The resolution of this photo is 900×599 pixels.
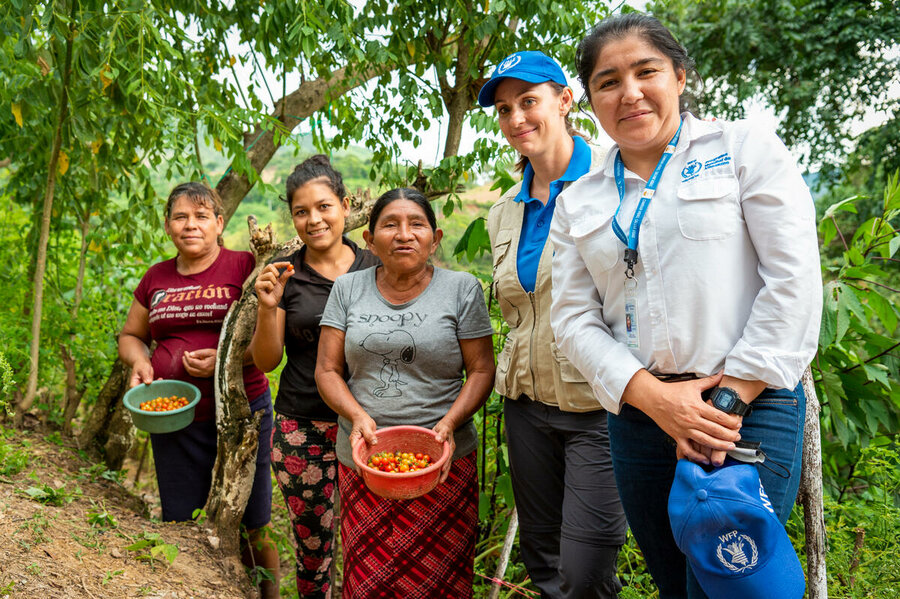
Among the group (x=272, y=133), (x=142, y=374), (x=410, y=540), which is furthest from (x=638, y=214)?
(x=272, y=133)

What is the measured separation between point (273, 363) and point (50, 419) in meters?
2.27

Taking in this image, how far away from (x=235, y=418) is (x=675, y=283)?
1.94m

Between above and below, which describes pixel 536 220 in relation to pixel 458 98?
below

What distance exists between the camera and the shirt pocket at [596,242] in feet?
4.83

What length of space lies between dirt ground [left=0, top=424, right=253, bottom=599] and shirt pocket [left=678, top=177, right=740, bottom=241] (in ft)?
6.08

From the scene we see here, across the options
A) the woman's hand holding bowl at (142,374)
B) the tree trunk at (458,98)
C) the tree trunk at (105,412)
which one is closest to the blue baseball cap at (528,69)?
the tree trunk at (458,98)

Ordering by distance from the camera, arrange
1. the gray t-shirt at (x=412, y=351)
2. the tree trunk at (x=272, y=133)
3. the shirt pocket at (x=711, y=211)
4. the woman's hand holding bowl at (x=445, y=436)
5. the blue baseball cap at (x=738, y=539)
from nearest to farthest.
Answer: the blue baseball cap at (x=738, y=539) < the shirt pocket at (x=711, y=211) < the woman's hand holding bowl at (x=445, y=436) < the gray t-shirt at (x=412, y=351) < the tree trunk at (x=272, y=133)

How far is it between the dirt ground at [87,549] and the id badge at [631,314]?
1.62m

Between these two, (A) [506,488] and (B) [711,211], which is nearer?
(B) [711,211]

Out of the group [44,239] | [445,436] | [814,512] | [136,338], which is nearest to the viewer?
[814,512]

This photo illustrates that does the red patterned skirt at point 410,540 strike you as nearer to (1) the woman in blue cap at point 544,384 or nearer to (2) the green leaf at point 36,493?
(1) the woman in blue cap at point 544,384

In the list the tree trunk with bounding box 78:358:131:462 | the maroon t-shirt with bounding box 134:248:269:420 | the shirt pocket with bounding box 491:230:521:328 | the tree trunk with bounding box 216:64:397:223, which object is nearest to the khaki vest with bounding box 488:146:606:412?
the shirt pocket with bounding box 491:230:521:328

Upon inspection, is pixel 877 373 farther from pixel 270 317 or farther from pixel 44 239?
pixel 44 239

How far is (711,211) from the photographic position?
1315 mm
